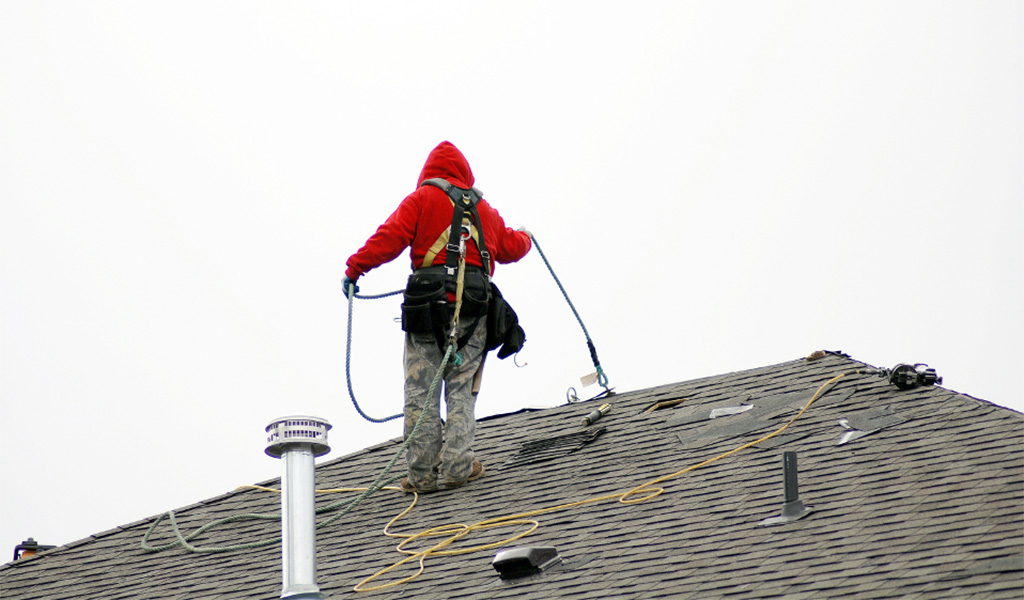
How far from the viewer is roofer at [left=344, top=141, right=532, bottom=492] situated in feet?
25.4

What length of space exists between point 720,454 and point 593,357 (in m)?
2.43

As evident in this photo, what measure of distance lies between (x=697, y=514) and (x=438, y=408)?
208 centimetres

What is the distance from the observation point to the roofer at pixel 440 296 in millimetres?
7750

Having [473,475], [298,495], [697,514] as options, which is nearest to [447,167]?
[473,475]

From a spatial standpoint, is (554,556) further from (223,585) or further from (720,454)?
(223,585)

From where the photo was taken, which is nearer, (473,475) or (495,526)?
(495,526)

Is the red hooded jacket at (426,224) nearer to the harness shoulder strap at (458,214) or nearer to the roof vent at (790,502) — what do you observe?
the harness shoulder strap at (458,214)

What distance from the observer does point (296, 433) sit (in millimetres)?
5152

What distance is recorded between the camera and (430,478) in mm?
8062

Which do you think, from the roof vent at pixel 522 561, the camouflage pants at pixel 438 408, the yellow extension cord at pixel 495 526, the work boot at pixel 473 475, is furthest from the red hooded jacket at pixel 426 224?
the roof vent at pixel 522 561

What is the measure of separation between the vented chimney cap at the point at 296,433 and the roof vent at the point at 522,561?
50.2 inches

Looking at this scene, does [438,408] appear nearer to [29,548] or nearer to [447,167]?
[447,167]

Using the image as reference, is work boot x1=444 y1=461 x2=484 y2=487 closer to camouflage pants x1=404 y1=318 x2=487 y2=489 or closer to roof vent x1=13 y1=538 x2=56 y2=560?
camouflage pants x1=404 y1=318 x2=487 y2=489

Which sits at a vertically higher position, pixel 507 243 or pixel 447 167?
pixel 447 167
